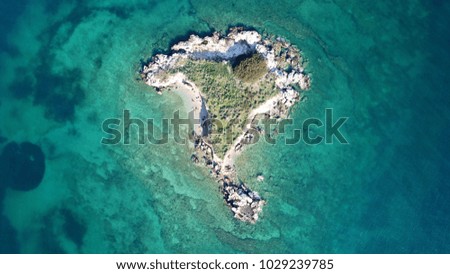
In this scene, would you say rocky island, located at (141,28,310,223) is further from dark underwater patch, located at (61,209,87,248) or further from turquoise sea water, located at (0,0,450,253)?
dark underwater patch, located at (61,209,87,248)

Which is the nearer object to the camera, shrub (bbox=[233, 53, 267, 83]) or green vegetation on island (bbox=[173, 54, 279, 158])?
shrub (bbox=[233, 53, 267, 83])

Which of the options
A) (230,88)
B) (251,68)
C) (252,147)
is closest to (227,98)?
(230,88)

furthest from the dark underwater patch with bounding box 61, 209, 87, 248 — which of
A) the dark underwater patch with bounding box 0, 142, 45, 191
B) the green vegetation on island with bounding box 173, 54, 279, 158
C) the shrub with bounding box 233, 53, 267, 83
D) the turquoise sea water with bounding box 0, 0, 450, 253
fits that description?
the shrub with bounding box 233, 53, 267, 83

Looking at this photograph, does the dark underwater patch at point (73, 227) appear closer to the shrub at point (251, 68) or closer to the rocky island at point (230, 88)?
the rocky island at point (230, 88)

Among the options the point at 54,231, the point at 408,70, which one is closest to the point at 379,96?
the point at 408,70

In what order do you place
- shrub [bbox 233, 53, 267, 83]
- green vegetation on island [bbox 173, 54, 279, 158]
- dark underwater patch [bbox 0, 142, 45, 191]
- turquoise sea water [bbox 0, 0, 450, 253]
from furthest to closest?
dark underwater patch [bbox 0, 142, 45, 191] → turquoise sea water [bbox 0, 0, 450, 253] → green vegetation on island [bbox 173, 54, 279, 158] → shrub [bbox 233, 53, 267, 83]

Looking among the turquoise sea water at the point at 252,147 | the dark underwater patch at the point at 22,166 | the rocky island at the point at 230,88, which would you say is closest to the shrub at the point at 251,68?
the rocky island at the point at 230,88
